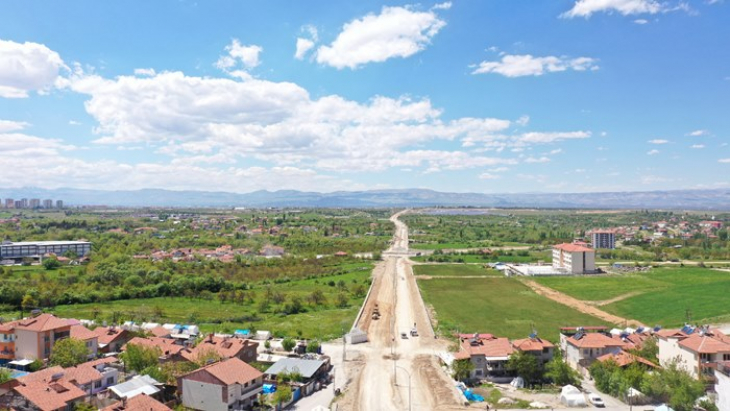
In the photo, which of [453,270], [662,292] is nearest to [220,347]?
[662,292]

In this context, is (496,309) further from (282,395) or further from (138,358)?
(138,358)

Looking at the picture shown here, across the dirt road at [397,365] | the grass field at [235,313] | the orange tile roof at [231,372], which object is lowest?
the grass field at [235,313]

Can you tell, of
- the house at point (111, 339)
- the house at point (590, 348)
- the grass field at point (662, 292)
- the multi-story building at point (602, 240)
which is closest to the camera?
the house at point (590, 348)

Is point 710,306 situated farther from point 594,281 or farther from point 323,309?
point 323,309

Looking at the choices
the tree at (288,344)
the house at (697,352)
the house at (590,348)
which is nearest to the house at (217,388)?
the tree at (288,344)

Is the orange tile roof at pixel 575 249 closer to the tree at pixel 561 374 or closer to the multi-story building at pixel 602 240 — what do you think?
the multi-story building at pixel 602 240
